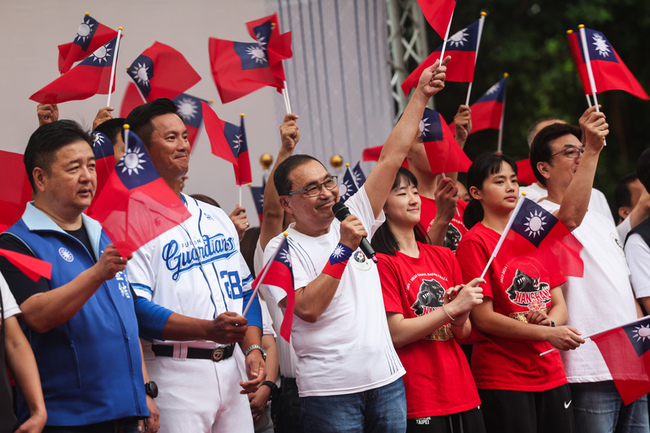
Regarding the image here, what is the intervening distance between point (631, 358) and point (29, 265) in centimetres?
257

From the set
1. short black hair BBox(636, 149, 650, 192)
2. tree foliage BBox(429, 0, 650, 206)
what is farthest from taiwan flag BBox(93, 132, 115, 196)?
tree foliage BBox(429, 0, 650, 206)

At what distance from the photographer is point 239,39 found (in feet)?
17.5

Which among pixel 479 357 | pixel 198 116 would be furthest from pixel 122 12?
pixel 479 357

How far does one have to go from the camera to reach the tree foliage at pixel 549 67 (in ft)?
27.8

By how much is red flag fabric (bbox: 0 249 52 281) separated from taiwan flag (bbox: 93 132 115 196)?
0.85 meters

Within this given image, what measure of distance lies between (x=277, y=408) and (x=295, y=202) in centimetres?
108

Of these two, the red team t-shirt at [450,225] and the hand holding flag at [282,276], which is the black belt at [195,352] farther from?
the red team t-shirt at [450,225]

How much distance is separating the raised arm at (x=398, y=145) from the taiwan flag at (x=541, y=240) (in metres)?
0.54

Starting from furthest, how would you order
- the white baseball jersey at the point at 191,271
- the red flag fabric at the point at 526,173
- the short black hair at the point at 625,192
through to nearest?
1. the short black hair at the point at 625,192
2. the red flag fabric at the point at 526,173
3. the white baseball jersey at the point at 191,271

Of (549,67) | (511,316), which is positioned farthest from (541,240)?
(549,67)

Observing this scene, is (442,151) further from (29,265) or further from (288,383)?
(29,265)

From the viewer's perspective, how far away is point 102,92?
3814mm

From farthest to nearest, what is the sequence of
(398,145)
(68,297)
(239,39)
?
(239,39)
(398,145)
(68,297)

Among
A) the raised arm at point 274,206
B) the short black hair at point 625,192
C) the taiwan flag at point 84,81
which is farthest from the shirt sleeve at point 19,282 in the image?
the short black hair at point 625,192
